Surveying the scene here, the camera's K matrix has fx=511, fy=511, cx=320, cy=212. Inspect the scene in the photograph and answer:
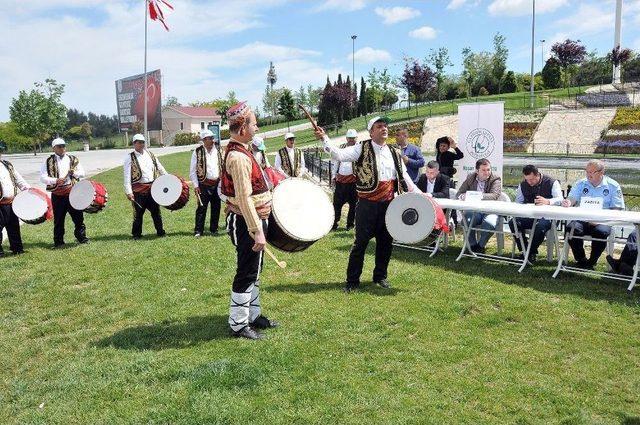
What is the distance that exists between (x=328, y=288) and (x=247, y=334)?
165cm

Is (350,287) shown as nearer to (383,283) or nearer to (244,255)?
(383,283)

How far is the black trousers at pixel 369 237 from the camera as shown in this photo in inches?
227

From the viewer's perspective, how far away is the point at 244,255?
14.4 ft

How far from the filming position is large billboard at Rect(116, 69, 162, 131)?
56.2m

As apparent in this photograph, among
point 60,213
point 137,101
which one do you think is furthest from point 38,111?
point 60,213

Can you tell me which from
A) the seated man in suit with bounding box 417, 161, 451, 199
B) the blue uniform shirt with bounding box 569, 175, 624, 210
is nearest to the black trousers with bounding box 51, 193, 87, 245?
the seated man in suit with bounding box 417, 161, 451, 199

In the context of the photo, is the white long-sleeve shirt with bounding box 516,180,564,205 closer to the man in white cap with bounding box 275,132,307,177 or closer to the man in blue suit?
the man in blue suit

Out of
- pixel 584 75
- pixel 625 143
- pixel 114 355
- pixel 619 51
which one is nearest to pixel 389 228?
pixel 114 355

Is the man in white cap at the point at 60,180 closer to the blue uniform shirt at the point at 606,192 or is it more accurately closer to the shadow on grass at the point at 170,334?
the shadow on grass at the point at 170,334

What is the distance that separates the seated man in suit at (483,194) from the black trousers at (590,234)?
1129 millimetres

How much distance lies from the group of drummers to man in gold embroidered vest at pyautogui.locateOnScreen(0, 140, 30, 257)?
2cm

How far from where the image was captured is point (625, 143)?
1163 inches

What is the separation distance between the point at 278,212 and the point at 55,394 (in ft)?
7.12

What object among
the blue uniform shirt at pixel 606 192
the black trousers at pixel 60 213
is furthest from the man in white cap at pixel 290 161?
the blue uniform shirt at pixel 606 192
